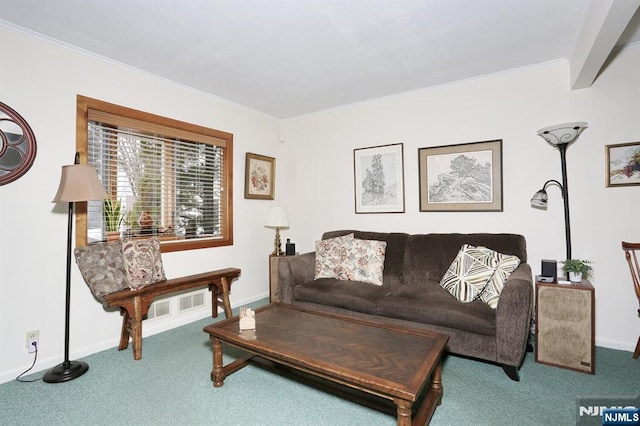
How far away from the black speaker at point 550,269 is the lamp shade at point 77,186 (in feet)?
11.2

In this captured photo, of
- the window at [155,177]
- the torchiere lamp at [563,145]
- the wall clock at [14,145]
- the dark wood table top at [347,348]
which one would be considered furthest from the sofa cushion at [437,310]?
the wall clock at [14,145]

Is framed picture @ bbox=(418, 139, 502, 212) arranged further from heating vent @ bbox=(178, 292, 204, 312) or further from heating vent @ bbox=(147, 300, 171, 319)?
heating vent @ bbox=(147, 300, 171, 319)

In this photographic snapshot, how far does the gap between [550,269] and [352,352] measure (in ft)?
5.98

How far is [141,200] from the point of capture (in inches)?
119

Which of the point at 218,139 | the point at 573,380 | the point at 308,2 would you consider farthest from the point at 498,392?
the point at 218,139

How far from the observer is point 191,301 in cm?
341

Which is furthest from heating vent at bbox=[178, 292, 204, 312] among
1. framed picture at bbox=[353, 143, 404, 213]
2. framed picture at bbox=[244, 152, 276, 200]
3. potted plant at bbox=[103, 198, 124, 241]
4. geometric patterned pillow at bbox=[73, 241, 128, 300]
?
framed picture at bbox=[353, 143, 404, 213]

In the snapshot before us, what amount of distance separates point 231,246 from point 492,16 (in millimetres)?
3292

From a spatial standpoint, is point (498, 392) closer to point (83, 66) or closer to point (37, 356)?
point (37, 356)

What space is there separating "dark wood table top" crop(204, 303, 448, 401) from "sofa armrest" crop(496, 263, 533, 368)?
22.0 inches

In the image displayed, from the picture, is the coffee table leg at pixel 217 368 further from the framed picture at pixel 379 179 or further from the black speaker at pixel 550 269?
the black speaker at pixel 550 269

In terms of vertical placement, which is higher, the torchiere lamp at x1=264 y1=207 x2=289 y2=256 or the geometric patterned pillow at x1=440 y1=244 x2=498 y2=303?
the torchiere lamp at x1=264 y1=207 x2=289 y2=256

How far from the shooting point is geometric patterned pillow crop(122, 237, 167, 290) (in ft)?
8.66

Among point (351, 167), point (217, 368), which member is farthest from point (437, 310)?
point (351, 167)
